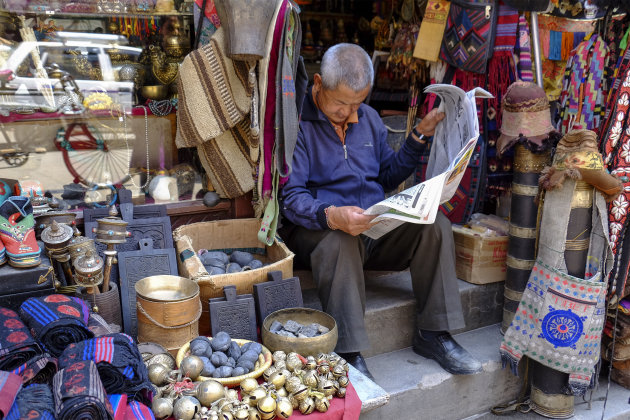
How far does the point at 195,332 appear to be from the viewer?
7.08 ft

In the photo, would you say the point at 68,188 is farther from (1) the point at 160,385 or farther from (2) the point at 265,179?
(1) the point at 160,385

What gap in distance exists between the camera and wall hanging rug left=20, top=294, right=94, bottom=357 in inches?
68.2

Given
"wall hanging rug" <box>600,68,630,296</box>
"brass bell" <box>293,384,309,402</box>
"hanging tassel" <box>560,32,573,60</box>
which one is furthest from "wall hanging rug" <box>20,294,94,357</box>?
"hanging tassel" <box>560,32,573,60</box>

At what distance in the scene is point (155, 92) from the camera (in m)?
2.89

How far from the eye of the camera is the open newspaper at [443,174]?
196 cm

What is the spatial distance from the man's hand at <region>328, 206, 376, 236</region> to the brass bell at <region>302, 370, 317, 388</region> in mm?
589

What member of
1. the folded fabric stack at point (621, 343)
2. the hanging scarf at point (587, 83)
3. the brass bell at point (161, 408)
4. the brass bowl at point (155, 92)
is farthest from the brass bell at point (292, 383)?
the hanging scarf at point (587, 83)

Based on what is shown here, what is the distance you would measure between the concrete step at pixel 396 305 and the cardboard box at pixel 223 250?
30 centimetres

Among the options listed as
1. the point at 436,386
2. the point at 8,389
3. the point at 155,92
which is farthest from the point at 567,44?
the point at 8,389

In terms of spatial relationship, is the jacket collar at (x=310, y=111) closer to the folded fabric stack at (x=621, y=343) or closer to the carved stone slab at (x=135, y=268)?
the carved stone slab at (x=135, y=268)

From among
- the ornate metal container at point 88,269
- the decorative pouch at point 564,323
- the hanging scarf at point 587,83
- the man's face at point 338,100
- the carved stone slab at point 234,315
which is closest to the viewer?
the ornate metal container at point 88,269

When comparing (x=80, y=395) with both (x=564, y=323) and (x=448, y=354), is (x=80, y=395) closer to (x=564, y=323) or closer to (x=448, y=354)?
(x=448, y=354)

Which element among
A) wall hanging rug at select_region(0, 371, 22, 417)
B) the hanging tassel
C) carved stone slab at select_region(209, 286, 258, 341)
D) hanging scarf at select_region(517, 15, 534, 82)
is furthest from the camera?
the hanging tassel

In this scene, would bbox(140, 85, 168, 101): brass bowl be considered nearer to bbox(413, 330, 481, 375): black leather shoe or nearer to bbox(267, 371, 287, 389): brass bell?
bbox(267, 371, 287, 389): brass bell
